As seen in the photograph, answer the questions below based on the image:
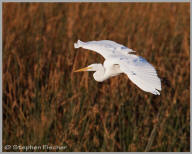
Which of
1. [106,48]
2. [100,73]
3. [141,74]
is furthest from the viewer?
[106,48]

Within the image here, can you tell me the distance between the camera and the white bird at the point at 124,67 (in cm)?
119

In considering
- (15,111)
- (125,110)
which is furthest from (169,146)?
(15,111)

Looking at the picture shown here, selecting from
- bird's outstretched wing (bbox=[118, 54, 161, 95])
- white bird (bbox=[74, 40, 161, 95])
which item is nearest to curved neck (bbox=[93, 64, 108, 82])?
white bird (bbox=[74, 40, 161, 95])

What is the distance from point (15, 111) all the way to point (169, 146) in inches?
31.4

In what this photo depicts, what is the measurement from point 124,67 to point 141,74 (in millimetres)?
73

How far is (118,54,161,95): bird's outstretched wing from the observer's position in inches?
46.2

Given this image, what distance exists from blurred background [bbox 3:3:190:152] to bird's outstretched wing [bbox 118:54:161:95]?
34 centimetres

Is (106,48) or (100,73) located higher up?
(106,48)

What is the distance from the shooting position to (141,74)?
1244 millimetres

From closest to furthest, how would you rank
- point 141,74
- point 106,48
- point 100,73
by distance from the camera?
1. point 141,74
2. point 100,73
3. point 106,48

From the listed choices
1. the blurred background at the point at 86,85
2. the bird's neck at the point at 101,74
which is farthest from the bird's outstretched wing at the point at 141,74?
the blurred background at the point at 86,85

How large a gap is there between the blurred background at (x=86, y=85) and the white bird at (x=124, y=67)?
177 mm

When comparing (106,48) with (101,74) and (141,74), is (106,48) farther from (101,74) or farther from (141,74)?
(141,74)

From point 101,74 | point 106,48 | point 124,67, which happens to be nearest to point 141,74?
point 124,67
